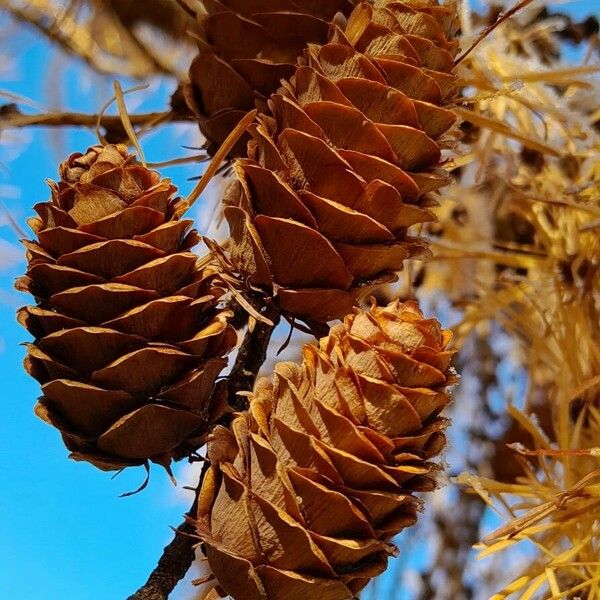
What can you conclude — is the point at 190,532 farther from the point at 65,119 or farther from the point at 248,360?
the point at 65,119

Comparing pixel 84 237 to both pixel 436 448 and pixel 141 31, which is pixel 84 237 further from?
pixel 141 31

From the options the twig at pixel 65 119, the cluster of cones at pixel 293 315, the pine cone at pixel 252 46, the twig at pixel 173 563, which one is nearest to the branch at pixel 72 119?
the twig at pixel 65 119

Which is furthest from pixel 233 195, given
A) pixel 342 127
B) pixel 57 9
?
pixel 57 9

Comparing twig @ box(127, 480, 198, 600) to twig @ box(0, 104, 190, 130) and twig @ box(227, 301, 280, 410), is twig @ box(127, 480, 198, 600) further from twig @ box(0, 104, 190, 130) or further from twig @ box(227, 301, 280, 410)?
twig @ box(0, 104, 190, 130)

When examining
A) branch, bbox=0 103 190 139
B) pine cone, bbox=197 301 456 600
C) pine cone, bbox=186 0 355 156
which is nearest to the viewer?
pine cone, bbox=197 301 456 600

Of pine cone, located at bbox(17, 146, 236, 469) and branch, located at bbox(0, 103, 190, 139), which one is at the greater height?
branch, located at bbox(0, 103, 190, 139)

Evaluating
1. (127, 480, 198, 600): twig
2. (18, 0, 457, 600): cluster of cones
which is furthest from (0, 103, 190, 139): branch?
(127, 480, 198, 600): twig
